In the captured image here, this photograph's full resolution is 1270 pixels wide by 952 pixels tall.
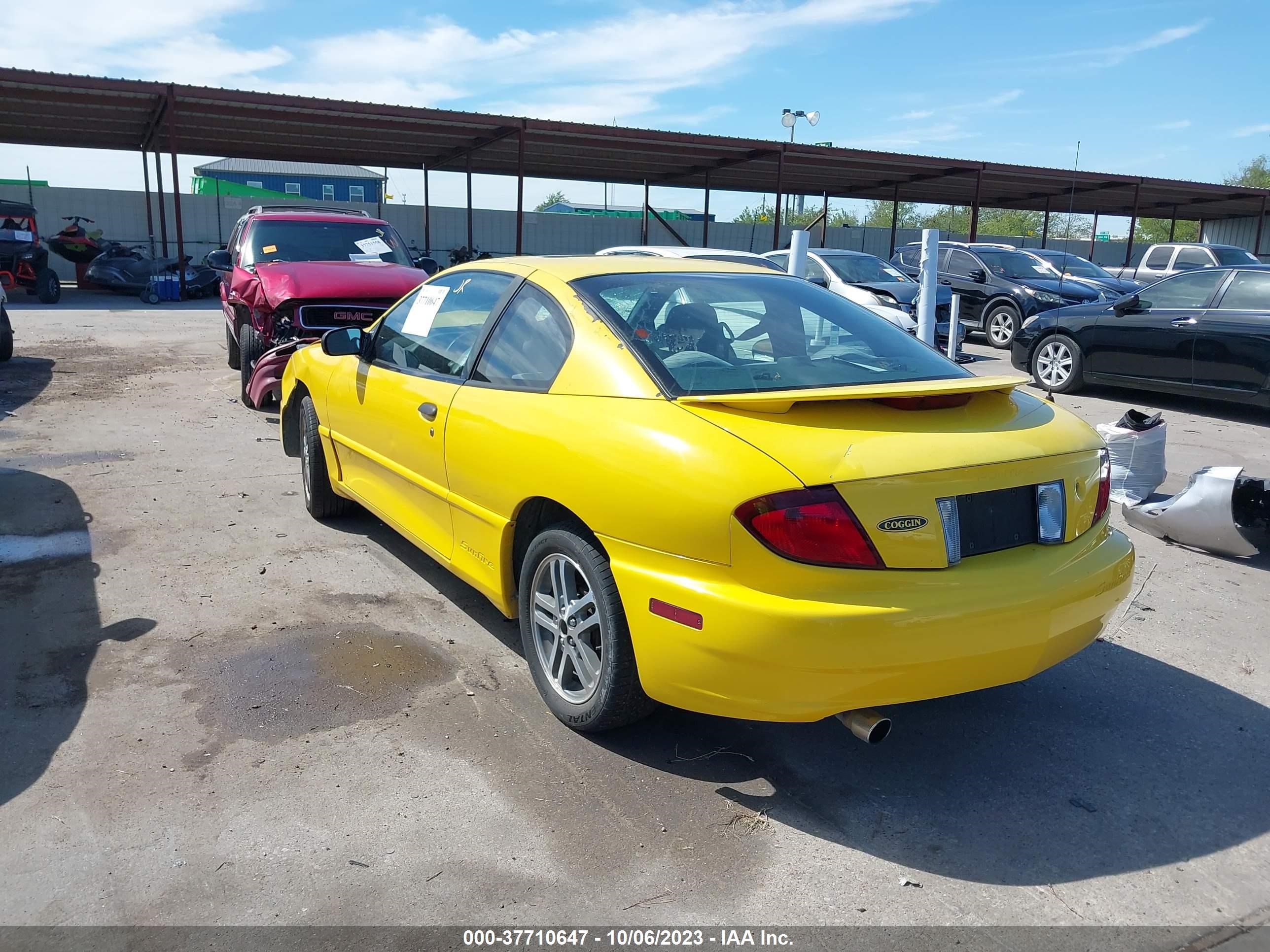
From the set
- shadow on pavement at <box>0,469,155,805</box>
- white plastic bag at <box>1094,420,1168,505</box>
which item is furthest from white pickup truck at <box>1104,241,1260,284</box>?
shadow on pavement at <box>0,469,155,805</box>

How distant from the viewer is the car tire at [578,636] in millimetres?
2980

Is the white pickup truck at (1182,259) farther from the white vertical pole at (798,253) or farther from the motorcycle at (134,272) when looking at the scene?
A: the motorcycle at (134,272)

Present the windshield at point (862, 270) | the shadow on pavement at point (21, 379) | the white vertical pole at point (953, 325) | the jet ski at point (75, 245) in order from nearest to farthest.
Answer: the shadow on pavement at point (21, 379) < the white vertical pole at point (953, 325) < the windshield at point (862, 270) < the jet ski at point (75, 245)

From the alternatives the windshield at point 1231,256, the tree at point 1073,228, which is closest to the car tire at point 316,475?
the windshield at point 1231,256

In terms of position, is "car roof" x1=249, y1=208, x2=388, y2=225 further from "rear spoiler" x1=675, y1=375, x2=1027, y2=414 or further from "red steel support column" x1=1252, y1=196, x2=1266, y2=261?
"red steel support column" x1=1252, y1=196, x2=1266, y2=261

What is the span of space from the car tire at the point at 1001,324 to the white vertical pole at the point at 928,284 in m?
6.67

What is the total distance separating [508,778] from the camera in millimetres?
3014

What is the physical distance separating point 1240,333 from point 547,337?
27.3ft

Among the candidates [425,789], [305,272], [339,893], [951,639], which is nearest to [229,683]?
[425,789]

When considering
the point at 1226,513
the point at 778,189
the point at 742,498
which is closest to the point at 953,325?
the point at 1226,513

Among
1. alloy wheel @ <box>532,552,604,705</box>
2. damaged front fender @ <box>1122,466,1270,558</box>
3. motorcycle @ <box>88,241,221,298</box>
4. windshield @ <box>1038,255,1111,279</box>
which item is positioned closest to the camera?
alloy wheel @ <box>532,552,604,705</box>

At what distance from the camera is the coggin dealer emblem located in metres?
2.60

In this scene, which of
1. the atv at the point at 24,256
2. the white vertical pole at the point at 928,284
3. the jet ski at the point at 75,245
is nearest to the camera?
the white vertical pole at the point at 928,284

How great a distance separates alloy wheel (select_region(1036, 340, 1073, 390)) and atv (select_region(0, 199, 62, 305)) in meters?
18.8
